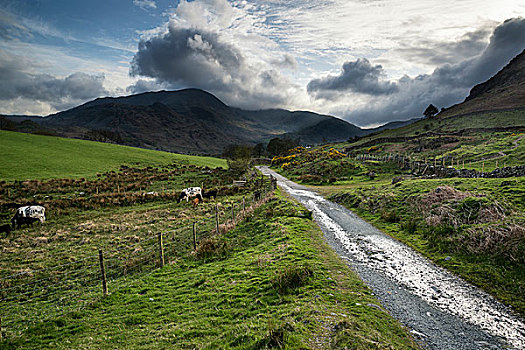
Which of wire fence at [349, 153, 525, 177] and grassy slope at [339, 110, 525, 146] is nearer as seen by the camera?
wire fence at [349, 153, 525, 177]

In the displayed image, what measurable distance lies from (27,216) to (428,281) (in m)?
34.8

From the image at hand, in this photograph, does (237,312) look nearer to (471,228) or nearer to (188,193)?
(471,228)

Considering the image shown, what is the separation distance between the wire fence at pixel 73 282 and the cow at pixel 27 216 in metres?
15.1

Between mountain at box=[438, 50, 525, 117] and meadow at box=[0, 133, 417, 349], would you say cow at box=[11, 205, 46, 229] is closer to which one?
meadow at box=[0, 133, 417, 349]

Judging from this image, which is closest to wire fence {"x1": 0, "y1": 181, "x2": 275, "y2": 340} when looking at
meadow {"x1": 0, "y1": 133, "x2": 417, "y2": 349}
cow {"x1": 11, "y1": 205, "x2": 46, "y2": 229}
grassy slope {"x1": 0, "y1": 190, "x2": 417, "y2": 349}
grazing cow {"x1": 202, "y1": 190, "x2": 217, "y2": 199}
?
meadow {"x1": 0, "y1": 133, "x2": 417, "y2": 349}

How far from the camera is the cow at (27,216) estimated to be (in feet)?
81.7

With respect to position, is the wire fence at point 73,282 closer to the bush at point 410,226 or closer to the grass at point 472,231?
the bush at point 410,226

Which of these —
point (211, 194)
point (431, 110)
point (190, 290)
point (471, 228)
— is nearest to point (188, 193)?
point (211, 194)

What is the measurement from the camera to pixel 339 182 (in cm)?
4881

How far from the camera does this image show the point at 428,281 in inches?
450

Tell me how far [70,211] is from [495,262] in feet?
128

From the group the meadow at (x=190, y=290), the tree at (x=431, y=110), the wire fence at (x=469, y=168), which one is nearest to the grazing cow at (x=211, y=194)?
the meadow at (x=190, y=290)

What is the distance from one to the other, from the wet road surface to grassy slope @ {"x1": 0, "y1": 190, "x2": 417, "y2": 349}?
849 mm

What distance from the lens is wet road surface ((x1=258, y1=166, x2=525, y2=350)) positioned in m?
7.61
